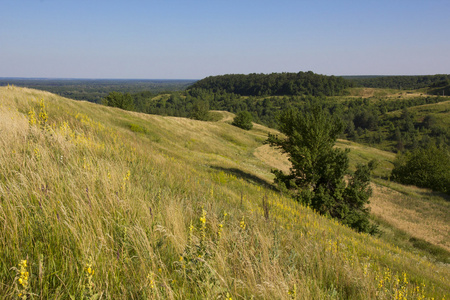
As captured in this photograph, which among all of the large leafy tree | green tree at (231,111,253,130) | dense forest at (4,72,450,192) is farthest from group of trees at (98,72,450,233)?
dense forest at (4,72,450,192)

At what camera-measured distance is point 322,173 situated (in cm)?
1641

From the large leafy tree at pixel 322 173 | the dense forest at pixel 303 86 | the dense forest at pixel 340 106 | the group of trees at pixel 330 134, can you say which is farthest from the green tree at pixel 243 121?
the dense forest at pixel 303 86

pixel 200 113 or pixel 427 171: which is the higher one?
pixel 200 113

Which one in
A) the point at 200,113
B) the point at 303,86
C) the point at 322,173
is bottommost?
the point at 200,113

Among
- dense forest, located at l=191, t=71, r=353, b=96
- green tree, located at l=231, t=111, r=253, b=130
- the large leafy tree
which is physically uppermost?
dense forest, located at l=191, t=71, r=353, b=96

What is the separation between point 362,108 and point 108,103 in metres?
129

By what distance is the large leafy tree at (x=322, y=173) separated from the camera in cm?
1523

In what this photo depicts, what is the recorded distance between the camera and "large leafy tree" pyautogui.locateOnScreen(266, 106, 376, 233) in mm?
15234

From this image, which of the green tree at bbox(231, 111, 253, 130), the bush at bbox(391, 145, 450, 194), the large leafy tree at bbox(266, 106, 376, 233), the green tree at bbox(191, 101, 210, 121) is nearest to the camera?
the large leafy tree at bbox(266, 106, 376, 233)

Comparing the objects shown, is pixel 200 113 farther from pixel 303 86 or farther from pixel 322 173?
pixel 303 86

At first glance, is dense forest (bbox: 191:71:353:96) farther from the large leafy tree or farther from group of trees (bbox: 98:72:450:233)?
the large leafy tree

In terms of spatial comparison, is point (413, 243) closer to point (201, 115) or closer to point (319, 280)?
point (319, 280)

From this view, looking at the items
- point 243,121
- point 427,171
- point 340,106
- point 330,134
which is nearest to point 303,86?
point 340,106

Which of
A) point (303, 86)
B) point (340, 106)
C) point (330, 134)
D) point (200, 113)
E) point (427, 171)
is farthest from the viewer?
point (303, 86)
